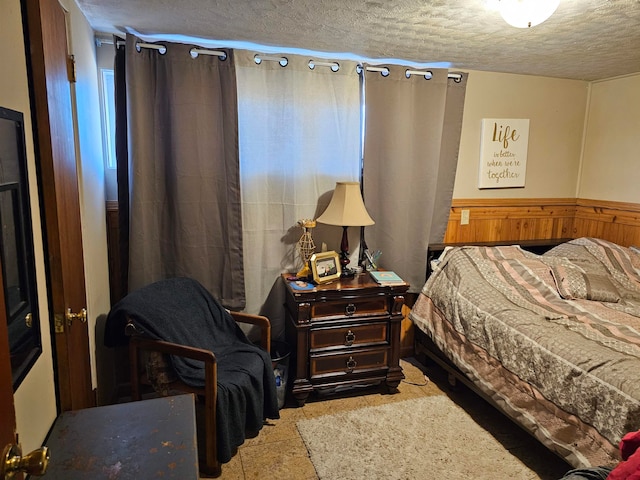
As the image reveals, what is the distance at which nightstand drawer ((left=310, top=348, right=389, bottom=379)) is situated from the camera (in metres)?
2.61

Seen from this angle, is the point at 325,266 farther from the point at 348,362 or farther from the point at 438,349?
the point at 438,349

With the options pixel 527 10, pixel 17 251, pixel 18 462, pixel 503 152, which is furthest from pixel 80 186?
pixel 503 152

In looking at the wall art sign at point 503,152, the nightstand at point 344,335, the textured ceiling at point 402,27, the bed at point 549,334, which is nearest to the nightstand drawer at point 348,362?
the nightstand at point 344,335

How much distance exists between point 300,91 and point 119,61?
1.03 m

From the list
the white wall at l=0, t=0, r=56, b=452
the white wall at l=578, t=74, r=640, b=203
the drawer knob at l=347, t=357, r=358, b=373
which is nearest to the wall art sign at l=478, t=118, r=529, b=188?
the white wall at l=578, t=74, r=640, b=203

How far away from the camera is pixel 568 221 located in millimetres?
3551

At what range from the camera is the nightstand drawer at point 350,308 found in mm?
2576

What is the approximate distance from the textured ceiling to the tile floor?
6.99ft

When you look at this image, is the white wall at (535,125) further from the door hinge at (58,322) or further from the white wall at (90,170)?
the door hinge at (58,322)

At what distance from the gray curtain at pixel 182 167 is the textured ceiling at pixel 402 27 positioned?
0.68 ft

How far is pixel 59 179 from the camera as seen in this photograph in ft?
4.33

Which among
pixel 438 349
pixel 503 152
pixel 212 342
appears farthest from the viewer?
pixel 503 152

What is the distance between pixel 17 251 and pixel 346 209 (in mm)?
1852

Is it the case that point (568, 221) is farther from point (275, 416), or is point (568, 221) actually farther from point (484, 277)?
point (275, 416)
